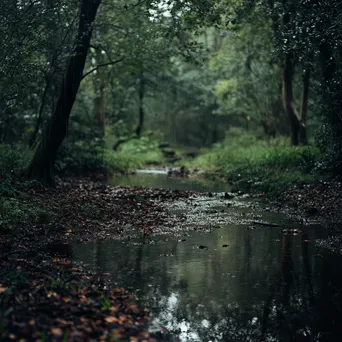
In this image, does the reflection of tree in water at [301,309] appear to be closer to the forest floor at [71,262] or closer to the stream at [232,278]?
the stream at [232,278]

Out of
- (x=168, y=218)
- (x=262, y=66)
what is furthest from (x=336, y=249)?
(x=262, y=66)

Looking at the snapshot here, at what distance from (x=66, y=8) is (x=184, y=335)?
1226 centimetres

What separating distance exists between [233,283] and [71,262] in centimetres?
259

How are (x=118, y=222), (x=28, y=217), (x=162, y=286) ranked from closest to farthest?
(x=162, y=286)
(x=28, y=217)
(x=118, y=222)

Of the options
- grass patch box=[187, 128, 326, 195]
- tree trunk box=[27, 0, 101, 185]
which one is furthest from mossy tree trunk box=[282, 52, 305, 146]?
tree trunk box=[27, 0, 101, 185]

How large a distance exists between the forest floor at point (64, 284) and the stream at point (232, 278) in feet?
1.33

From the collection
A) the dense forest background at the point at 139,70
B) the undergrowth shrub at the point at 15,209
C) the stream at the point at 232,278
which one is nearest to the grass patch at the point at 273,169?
the dense forest background at the point at 139,70

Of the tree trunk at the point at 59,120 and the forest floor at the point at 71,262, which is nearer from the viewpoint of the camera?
the forest floor at the point at 71,262

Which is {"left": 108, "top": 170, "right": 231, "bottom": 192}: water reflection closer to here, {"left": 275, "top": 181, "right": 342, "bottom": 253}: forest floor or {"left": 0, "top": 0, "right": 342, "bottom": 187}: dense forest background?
{"left": 0, "top": 0, "right": 342, "bottom": 187}: dense forest background

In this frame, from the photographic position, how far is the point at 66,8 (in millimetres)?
14711

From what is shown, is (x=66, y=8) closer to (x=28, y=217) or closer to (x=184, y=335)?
(x=28, y=217)

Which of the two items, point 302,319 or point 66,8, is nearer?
point 302,319

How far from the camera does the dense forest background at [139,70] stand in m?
12.7

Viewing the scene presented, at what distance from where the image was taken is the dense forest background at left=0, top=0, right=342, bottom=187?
12.7 metres
